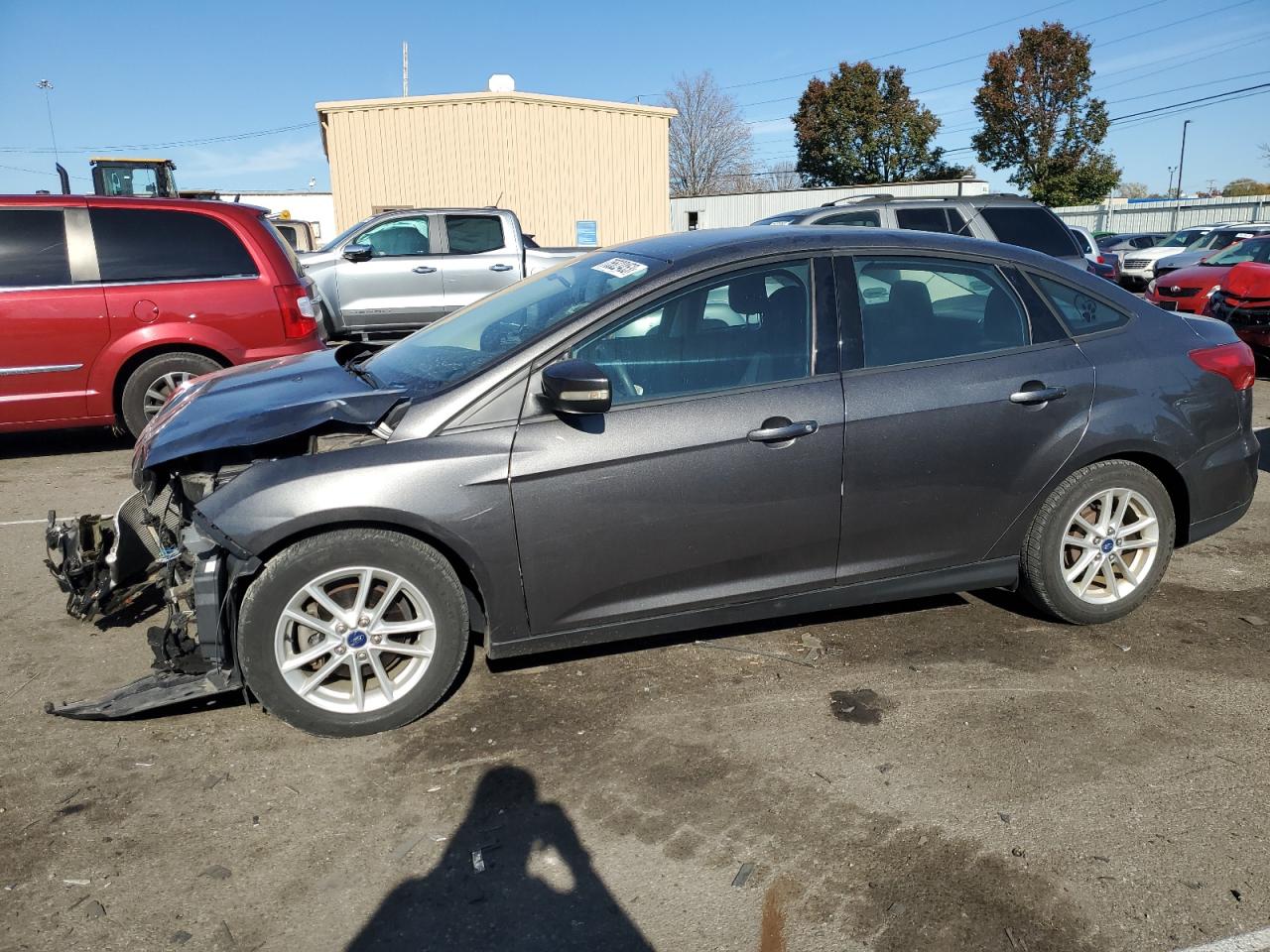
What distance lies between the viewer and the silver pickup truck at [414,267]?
514 inches

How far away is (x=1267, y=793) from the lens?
10.1ft

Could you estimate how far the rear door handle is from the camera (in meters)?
3.95

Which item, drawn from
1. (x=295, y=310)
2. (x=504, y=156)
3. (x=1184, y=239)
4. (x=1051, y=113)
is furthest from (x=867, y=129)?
(x=295, y=310)

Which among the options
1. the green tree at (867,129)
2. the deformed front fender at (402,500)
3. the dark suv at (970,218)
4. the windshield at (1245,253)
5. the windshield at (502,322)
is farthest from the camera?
the green tree at (867,129)

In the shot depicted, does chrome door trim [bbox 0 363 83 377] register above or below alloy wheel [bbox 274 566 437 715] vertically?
above

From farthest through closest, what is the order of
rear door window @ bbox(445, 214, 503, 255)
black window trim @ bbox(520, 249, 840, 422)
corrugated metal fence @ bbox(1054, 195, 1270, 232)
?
1. corrugated metal fence @ bbox(1054, 195, 1270, 232)
2. rear door window @ bbox(445, 214, 503, 255)
3. black window trim @ bbox(520, 249, 840, 422)

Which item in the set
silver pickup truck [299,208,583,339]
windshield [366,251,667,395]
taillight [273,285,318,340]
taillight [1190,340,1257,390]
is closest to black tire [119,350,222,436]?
taillight [273,285,318,340]

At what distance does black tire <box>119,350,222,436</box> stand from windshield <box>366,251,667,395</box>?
3615 mm

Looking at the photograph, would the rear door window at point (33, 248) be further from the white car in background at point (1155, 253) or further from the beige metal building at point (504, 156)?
the white car in background at point (1155, 253)

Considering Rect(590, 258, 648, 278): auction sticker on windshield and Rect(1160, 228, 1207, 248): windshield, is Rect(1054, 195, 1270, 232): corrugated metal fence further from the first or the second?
Rect(590, 258, 648, 278): auction sticker on windshield

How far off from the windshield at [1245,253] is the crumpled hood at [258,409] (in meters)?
15.3

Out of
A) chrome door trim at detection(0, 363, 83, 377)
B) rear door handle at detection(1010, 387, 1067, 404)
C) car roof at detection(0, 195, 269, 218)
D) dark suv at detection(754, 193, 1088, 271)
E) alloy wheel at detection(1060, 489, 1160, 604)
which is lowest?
alloy wheel at detection(1060, 489, 1160, 604)

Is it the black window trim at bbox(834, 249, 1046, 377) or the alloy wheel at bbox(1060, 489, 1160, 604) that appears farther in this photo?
the alloy wheel at bbox(1060, 489, 1160, 604)

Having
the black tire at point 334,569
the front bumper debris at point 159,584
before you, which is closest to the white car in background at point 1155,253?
the black tire at point 334,569
